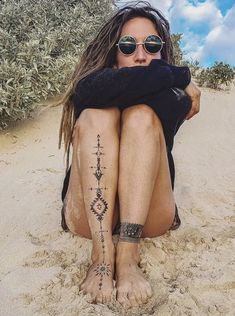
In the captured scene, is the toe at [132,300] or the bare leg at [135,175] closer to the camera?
the toe at [132,300]

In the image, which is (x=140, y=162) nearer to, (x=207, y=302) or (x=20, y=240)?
(x=207, y=302)

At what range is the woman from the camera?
2107 millimetres

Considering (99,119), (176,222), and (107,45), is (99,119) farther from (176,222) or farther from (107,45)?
(176,222)

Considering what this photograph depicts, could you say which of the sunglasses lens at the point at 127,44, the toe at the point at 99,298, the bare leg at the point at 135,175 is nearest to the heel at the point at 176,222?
the bare leg at the point at 135,175

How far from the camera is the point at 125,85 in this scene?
87.7 inches

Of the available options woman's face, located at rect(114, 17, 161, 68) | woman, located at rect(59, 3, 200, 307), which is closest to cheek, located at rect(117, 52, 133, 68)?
woman's face, located at rect(114, 17, 161, 68)

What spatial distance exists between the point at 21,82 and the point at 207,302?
4.12 meters

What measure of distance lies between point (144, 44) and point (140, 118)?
603mm

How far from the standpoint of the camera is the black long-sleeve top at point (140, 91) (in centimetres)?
222

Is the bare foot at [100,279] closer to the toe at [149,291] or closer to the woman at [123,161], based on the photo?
the woman at [123,161]

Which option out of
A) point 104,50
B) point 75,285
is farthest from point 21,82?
point 75,285

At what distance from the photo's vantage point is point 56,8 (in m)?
7.38

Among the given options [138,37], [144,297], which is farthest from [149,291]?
[138,37]

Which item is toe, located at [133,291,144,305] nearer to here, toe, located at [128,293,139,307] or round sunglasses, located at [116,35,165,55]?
toe, located at [128,293,139,307]
